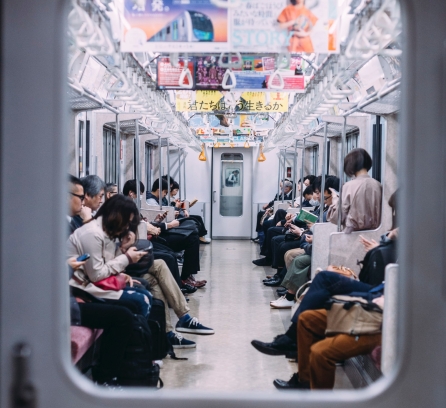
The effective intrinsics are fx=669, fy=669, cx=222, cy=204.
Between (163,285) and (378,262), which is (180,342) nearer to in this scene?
(163,285)

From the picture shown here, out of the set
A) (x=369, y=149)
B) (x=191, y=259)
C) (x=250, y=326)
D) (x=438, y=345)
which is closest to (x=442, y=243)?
(x=438, y=345)

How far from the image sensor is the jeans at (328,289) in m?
4.12

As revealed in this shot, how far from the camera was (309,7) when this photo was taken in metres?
4.14

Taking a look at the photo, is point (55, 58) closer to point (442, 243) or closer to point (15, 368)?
point (15, 368)

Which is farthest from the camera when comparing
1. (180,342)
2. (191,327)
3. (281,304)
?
(281,304)

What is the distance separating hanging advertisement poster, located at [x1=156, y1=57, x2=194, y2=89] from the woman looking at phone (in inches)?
92.4

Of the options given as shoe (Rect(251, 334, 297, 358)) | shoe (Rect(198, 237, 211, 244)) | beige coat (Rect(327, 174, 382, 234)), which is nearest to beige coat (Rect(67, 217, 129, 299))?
shoe (Rect(251, 334, 297, 358))

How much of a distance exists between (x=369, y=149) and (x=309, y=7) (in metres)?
2.90

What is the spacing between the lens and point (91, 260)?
4.04m

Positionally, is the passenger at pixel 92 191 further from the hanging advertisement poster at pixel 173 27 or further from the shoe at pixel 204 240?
the shoe at pixel 204 240

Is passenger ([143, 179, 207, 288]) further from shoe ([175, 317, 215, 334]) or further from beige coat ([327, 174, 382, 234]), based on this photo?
beige coat ([327, 174, 382, 234])

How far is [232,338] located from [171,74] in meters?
2.62

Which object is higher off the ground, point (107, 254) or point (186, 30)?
point (186, 30)

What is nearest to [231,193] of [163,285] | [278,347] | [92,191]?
[163,285]
